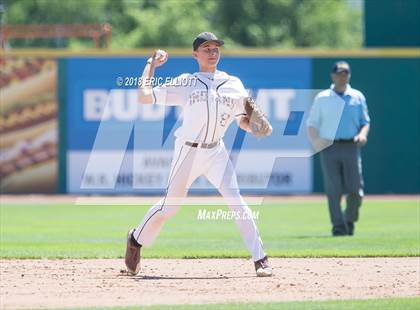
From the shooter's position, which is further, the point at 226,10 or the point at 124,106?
the point at 226,10

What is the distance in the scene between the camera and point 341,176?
1553 centimetres

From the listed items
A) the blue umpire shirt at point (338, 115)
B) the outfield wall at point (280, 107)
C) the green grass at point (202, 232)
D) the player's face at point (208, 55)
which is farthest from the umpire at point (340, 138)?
the outfield wall at point (280, 107)

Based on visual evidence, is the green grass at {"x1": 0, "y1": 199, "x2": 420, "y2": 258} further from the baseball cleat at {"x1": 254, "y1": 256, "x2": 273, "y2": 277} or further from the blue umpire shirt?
the baseball cleat at {"x1": 254, "y1": 256, "x2": 273, "y2": 277}

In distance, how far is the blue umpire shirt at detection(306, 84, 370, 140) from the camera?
15.3 metres

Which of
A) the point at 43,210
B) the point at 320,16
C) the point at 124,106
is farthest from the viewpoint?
the point at 320,16

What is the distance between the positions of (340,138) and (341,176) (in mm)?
587

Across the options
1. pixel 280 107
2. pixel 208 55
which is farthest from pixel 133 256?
pixel 280 107

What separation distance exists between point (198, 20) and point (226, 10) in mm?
2930

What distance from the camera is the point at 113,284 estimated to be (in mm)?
10328

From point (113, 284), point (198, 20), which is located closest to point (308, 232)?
point (113, 284)

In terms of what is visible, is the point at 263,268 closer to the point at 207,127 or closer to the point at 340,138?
the point at 207,127

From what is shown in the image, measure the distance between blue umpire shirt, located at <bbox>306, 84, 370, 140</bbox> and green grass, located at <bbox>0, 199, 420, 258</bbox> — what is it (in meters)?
1.55

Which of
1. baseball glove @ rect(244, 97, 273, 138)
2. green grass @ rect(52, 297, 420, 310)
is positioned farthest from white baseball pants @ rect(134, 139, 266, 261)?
green grass @ rect(52, 297, 420, 310)

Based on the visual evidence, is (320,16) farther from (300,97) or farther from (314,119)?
(314,119)
